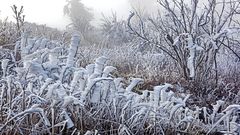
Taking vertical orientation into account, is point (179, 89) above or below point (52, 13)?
below

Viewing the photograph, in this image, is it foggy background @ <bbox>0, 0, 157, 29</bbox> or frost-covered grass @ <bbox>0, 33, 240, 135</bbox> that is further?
foggy background @ <bbox>0, 0, 157, 29</bbox>

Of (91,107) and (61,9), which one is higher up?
(61,9)

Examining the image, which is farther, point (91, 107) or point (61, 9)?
point (61, 9)

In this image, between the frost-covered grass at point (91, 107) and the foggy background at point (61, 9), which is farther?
the foggy background at point (61, 9)

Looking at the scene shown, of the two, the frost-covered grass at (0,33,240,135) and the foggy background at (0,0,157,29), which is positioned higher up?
the foggy background at (0,0,157,29)

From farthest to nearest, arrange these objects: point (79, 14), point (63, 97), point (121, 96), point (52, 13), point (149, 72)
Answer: point (52, 13), point (79, 14), point (149, 72), point (121, 96), point (63, 97)

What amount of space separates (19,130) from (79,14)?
84.5 feet

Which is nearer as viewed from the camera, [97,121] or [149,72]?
[97,121]

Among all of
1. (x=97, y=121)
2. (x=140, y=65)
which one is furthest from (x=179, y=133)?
(x=140, y=65)

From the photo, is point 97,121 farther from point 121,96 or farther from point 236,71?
point 236,71

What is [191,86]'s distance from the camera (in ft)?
14.5

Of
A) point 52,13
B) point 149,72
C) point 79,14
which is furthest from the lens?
point 52,13

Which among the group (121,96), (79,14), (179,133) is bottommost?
(179,133)

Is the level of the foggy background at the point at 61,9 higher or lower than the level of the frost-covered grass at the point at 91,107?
higher
